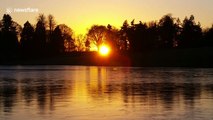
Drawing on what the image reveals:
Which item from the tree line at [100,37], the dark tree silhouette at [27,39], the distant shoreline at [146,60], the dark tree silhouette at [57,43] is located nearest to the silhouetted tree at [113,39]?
the tree line at [100,37]

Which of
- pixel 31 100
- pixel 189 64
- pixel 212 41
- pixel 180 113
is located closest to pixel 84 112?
pixel 180 113

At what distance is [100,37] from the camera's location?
188m

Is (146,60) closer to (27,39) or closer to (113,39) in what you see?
(27,39)

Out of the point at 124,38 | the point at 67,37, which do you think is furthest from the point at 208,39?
the point at 67,37

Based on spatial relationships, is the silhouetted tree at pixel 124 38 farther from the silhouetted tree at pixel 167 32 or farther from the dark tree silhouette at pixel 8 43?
the dark tree silhouette at pixel 8 43

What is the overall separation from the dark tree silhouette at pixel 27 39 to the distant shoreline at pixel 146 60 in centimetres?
424

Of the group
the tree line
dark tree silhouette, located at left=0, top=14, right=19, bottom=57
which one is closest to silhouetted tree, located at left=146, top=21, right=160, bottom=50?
the tree line

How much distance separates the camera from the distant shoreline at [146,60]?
113 m

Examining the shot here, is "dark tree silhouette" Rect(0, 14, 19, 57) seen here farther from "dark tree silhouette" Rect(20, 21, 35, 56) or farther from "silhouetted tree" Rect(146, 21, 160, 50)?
"silhouetted tree" Rect(146, 21, 160, 50)

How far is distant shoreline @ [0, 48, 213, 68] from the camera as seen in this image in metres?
113

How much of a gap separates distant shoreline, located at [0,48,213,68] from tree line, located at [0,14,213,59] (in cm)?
651

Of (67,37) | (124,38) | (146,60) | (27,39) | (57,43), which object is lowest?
(146,60)

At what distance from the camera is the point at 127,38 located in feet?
574

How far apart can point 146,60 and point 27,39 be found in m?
51.6
